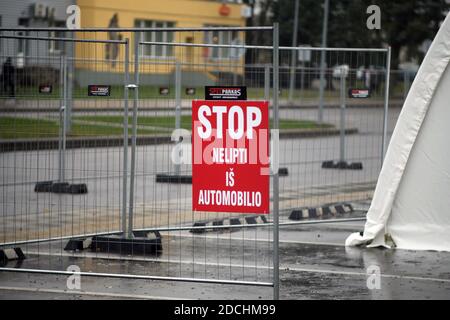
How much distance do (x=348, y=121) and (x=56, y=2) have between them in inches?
741

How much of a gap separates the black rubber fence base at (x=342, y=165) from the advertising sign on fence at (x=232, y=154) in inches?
483

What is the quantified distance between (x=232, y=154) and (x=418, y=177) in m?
3.92

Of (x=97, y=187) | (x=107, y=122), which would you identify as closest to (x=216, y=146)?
(x=97, y=187)

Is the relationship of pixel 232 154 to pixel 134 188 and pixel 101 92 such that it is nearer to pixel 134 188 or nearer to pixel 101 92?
pixel 101 92

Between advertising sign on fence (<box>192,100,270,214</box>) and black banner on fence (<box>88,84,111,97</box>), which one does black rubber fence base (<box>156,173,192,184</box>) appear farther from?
advertising sign on fence (<box>192,100,270,214</box>)

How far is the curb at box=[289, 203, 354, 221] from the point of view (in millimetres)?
13062

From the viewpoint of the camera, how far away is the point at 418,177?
35.8ft

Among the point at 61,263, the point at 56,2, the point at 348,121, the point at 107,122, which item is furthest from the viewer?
the point at 56,2

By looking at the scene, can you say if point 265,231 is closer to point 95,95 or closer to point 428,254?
point 428,254

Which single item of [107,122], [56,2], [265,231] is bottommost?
[265,231]

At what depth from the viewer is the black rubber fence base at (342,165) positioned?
65.3 ft

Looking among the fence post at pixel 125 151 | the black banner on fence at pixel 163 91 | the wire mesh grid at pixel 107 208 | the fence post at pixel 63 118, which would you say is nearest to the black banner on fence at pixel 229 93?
the wire mesh grid at pixel 107 208

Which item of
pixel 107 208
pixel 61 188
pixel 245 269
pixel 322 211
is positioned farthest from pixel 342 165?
pixel 245 269

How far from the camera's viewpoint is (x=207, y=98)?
8.00 meters
